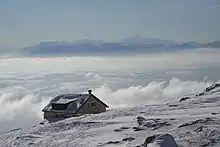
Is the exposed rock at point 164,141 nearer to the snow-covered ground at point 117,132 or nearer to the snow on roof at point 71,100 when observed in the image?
the snow-covered ground at point 117,132

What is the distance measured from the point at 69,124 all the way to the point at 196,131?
17295mm

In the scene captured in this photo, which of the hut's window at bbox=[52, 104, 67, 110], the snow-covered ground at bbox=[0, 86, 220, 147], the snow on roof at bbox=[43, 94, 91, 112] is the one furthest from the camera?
the hut's window at bbox=[52, 104, 67, 110]

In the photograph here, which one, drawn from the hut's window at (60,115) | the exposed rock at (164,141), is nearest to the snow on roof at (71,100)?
the hut's window at (60,115)

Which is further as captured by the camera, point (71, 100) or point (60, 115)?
point (71, 100)

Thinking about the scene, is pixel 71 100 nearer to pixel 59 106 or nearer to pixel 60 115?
pixel 59 106

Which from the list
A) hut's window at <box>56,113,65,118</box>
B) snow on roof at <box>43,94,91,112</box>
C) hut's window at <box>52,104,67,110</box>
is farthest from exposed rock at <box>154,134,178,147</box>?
hut's window at <box>52,104,67,110</box>

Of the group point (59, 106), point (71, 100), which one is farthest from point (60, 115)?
point (71, 100)

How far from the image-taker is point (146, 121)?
38.1 m

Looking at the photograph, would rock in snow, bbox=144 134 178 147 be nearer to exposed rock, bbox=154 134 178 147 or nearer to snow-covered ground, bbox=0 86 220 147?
exposed rock, bbox=154 134 178 147

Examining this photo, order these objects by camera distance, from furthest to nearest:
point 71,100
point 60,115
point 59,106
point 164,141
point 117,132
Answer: point 71,100, point 59,106, point 60,115, point 117,132, point 164,141

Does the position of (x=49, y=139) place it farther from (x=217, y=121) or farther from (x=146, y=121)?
(x=217, y=121)

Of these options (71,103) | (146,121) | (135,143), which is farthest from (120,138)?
(71,103)

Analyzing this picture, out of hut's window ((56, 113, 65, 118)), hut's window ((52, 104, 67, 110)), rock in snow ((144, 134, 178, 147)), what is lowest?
hut's window ((56, 113, 65, 118))

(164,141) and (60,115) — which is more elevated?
(164,141)
